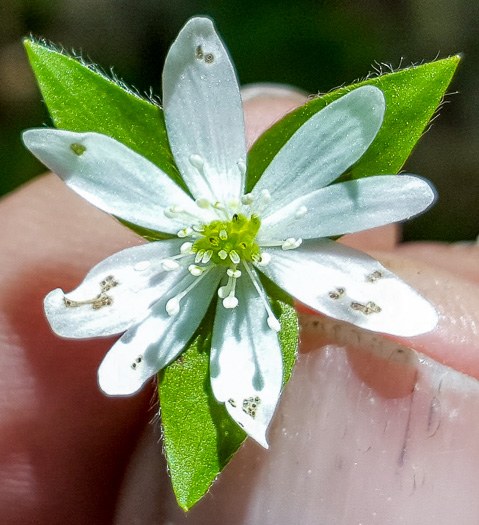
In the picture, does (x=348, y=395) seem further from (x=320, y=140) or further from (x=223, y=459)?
(x=320, y=140)

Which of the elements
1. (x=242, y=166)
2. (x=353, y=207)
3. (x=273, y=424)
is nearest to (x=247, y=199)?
(x=242, y=166)

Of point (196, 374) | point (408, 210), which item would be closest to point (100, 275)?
point (196, 374)

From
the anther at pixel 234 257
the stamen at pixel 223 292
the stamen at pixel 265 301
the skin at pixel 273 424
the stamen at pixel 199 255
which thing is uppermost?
the stamen at pixel 199 255

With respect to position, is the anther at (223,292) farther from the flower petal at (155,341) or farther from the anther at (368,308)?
the anther at (368,308)

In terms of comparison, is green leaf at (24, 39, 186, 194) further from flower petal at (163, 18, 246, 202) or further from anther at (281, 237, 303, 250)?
anther at (281, 237, 303, 250)

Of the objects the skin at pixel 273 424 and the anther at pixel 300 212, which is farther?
the skin at pixel 273 424

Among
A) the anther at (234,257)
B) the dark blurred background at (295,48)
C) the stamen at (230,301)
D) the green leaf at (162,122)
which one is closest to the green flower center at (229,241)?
the anther at (234,257)

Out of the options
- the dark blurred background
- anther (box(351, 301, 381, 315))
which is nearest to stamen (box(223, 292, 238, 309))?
anther (box(351, 301, 381, 315))

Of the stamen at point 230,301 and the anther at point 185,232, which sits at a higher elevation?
the anther at point 185,232
